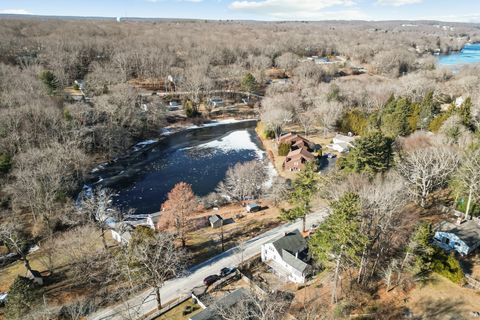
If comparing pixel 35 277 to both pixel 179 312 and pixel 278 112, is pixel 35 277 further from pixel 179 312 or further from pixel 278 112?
pixel 278 112

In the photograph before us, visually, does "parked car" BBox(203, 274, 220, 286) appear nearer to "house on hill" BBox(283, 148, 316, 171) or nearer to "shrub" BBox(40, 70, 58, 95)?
"house on hill" BBox(283, 148, 316, 171)

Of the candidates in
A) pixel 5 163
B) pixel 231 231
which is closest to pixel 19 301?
pixel 231 231

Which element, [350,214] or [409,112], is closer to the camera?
[350,214]

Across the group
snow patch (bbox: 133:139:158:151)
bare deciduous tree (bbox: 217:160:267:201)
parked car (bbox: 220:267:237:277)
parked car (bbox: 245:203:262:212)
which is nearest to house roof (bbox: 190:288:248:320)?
parked car (bbox: 220:267:237:277)

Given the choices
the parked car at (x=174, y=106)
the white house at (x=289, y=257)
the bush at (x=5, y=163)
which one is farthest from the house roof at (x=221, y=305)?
the parked car at (x=174, y=106)

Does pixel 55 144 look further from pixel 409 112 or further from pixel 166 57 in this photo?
pixel 166 57

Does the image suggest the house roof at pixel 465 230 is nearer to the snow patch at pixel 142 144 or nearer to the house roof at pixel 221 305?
the house roof at pixel 221 305

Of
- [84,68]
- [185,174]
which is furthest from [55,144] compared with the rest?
[84,68]
